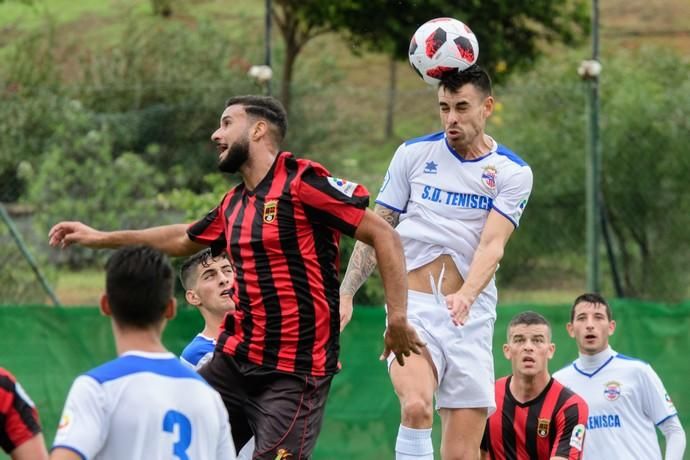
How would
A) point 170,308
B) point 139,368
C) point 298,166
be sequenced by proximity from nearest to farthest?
point 139,368 < point 170,308 < point 298,166

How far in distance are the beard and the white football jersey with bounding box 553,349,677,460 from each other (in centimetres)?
392

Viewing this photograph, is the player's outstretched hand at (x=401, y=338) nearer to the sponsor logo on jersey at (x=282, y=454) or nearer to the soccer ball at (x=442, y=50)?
the sponsor logo on jersey at (x=282, y=454)

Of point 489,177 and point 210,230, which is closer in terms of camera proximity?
point 210,230

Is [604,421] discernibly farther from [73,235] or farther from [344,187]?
[73,235]

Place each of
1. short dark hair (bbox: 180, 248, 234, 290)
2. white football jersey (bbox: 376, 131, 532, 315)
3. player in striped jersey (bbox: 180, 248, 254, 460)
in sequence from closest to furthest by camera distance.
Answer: white football jersey (bbox: 376, 131, 532, 315)
player in striped jersey (bbox: 180, 248, 254, 460)
short dark hair (bbox: 180, 248, 234, 290)

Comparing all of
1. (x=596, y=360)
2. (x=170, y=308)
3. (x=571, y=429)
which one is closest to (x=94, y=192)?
(x=596, y=360)

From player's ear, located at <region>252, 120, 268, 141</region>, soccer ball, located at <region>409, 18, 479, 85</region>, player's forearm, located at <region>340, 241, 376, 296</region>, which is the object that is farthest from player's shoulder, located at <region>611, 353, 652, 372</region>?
player's ear, located at <region>252, 120, 268, 141</region>

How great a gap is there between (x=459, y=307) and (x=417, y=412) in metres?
0.58

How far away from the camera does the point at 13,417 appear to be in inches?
181

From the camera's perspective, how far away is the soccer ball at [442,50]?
706cm

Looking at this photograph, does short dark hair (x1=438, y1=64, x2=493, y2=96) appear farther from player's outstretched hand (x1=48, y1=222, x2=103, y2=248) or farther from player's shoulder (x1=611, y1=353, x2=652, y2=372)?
player's shoulder (x1=611, y1=353, x2=652, y2=372)

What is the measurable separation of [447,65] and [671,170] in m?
8.84

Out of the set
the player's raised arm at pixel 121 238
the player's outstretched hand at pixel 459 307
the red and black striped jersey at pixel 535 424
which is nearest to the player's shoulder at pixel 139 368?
the player's raised arm at pixel 121 238

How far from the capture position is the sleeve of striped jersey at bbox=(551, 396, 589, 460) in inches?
325
